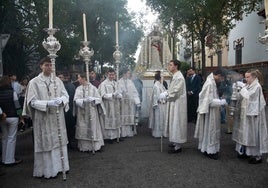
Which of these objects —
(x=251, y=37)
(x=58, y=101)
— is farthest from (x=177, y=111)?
(x=251, y=37)

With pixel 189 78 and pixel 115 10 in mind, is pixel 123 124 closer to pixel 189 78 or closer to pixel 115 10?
pixel 189 78

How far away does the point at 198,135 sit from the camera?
23.3 ft

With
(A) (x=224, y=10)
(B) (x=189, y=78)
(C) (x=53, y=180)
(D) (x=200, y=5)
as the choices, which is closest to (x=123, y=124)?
(B) (x=189, y=78)

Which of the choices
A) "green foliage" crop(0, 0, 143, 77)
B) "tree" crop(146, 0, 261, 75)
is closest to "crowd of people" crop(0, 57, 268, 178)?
"green foliage" crop(0, 0, 143, 77)

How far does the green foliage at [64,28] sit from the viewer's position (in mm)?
14359

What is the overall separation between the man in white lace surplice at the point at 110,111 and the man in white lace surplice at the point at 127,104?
0.59m

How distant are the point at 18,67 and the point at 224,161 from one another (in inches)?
563

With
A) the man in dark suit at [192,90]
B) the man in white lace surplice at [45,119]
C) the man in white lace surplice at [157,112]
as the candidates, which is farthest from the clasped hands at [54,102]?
the man in dark suit at [192,90]

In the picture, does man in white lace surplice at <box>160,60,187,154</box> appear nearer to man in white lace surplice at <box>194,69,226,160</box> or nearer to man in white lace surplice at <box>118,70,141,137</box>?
man in white lace surplice at <box>194,69,226,160</box>

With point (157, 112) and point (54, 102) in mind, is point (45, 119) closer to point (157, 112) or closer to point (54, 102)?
point (54, 102)

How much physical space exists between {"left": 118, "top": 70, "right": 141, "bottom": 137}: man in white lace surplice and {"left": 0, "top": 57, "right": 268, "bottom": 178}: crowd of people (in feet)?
0.90

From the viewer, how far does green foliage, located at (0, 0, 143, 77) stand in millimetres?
14359

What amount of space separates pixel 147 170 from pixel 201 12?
13.4 metres

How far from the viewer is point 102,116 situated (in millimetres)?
8617
